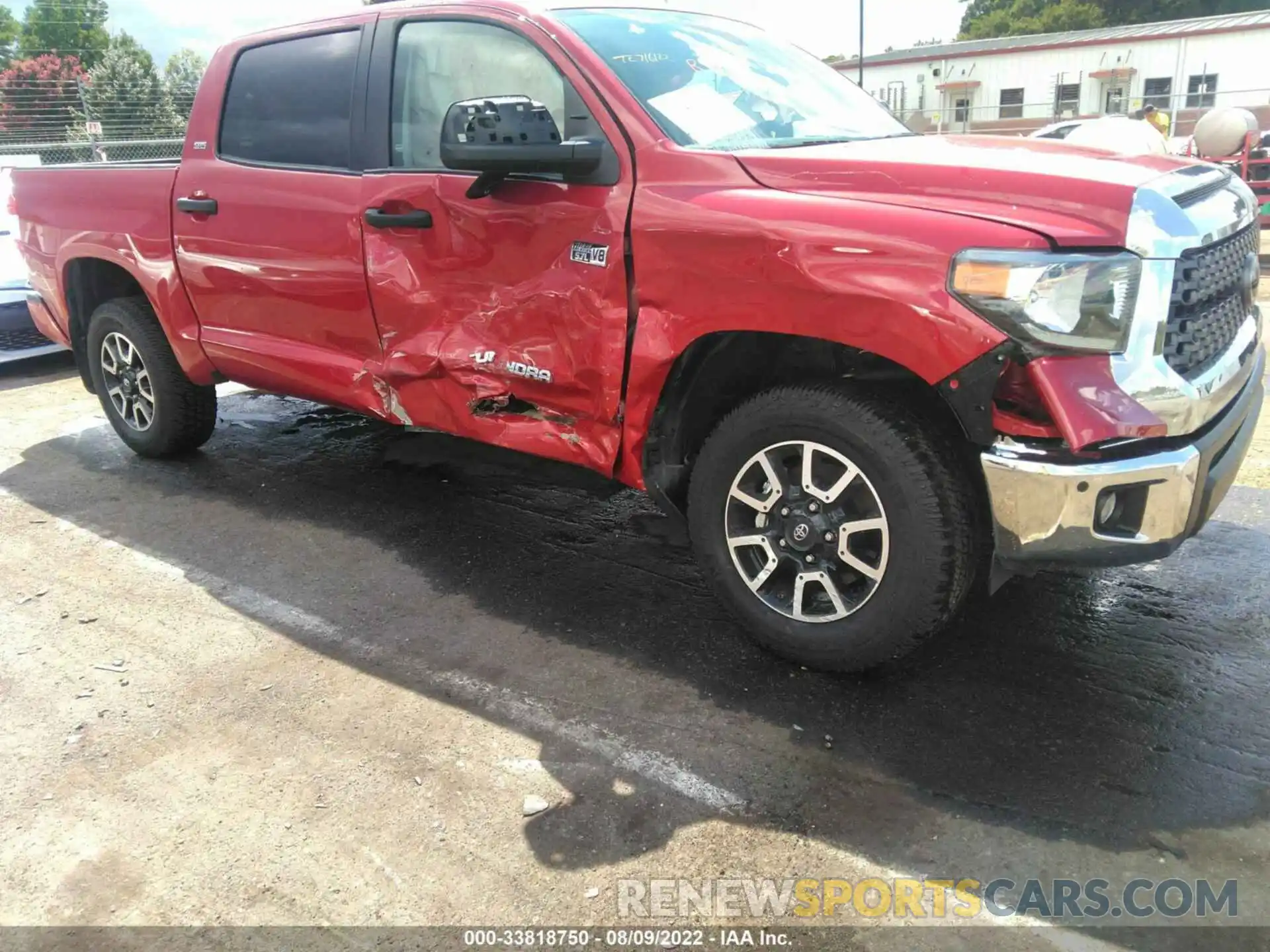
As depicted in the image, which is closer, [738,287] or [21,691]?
[738,287]

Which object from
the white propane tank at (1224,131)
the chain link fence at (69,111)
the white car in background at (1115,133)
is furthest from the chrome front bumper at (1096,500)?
the chain link fence at (69,111)

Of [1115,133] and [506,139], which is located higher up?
[506,139]

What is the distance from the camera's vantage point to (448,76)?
3531 millimetres

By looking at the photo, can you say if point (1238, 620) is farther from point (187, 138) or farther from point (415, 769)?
point (187, 138)

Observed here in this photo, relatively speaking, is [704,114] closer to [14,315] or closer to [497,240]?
[497,240]

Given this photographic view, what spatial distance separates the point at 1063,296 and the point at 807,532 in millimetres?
929

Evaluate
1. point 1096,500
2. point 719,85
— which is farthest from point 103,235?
point 1096,500

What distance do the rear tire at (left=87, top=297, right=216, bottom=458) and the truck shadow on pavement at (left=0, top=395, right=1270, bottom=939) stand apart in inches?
14.9

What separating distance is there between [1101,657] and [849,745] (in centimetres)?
94

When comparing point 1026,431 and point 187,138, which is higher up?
point 187,138

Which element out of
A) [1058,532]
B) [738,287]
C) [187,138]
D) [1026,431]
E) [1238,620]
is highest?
[187,138]

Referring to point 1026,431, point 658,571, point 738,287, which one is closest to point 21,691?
point 658,571

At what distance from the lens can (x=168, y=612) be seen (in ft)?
11.7

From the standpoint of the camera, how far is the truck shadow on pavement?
7.89 feet
